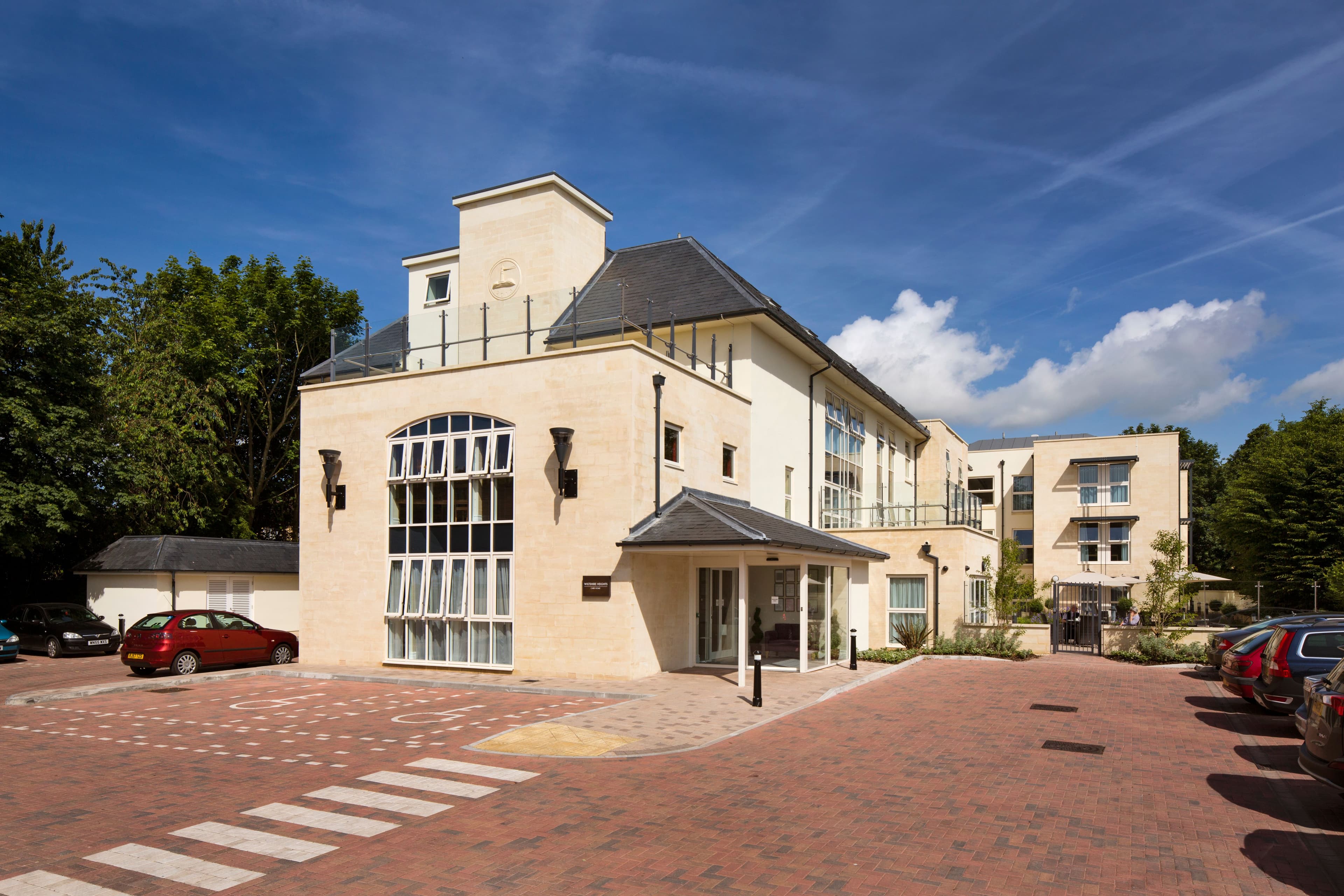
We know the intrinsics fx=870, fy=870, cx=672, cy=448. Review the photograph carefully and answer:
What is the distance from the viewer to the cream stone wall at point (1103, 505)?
1698 inches

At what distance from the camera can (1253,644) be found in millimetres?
14336

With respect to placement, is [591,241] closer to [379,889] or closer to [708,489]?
[708,489]

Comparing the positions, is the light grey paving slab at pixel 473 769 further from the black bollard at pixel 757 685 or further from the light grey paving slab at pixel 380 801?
the black bollard at pixel 757 685

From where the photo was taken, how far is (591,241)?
25.0 m

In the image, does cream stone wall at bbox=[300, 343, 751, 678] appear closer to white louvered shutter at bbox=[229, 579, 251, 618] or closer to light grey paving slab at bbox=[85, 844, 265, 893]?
white louvered shutter at bbox=[229, 579, 251, 618]

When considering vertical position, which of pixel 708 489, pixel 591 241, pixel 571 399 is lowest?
pixel 708 489

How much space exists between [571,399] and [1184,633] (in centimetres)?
1776

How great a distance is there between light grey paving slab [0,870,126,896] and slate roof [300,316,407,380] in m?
15.4

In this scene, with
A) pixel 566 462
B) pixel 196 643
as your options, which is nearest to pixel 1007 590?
pixel 566 462

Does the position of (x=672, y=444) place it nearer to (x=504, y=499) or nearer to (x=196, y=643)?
(x=504, y=499)

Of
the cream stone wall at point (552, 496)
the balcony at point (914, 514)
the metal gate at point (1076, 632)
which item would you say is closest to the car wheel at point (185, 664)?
the cream stone wall at point (552, 496)

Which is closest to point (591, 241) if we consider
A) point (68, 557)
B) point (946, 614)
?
point (946, 614)

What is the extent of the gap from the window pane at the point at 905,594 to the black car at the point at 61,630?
75.5 ft

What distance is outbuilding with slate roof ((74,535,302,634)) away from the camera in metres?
26.8
